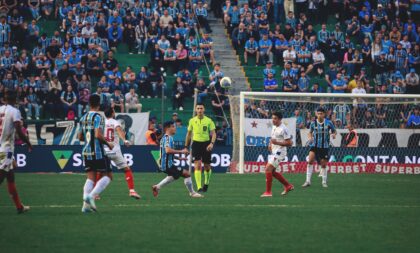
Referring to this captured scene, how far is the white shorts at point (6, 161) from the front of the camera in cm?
1413

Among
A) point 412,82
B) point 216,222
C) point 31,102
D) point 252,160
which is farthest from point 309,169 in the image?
point 412,82

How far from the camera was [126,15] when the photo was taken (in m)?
36.6

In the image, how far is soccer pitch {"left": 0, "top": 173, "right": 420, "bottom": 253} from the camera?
1053 centimetres

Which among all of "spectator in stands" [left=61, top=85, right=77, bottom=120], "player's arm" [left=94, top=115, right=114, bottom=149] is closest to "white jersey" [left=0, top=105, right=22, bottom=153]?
"player's arm" [left=94, top=115, right=114, bottom=149]

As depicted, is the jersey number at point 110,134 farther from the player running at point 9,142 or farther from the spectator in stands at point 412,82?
the spectator in stands at point 412,82

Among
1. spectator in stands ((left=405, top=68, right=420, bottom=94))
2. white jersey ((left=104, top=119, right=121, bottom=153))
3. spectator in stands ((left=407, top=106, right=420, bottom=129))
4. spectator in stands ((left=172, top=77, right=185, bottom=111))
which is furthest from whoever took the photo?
spectator in stands ((left=405, top=68, right=420, bottom=94))

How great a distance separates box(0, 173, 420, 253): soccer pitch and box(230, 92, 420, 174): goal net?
970cm

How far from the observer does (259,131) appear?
31.0 m

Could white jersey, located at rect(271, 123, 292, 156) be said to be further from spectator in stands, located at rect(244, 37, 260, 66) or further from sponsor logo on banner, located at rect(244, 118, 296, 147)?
spectator in stands, located at rect(244, 37, 260, 66)

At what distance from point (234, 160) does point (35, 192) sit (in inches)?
480

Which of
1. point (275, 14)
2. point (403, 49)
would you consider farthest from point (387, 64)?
point (275, 14)

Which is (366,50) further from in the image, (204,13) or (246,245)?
(246,245)

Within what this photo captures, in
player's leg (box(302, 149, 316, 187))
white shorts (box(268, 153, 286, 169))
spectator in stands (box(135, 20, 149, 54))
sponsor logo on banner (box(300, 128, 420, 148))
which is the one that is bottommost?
sponsor logo on banner (box(300, 128, 420, 148))

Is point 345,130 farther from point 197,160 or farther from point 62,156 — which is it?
point 197,160
